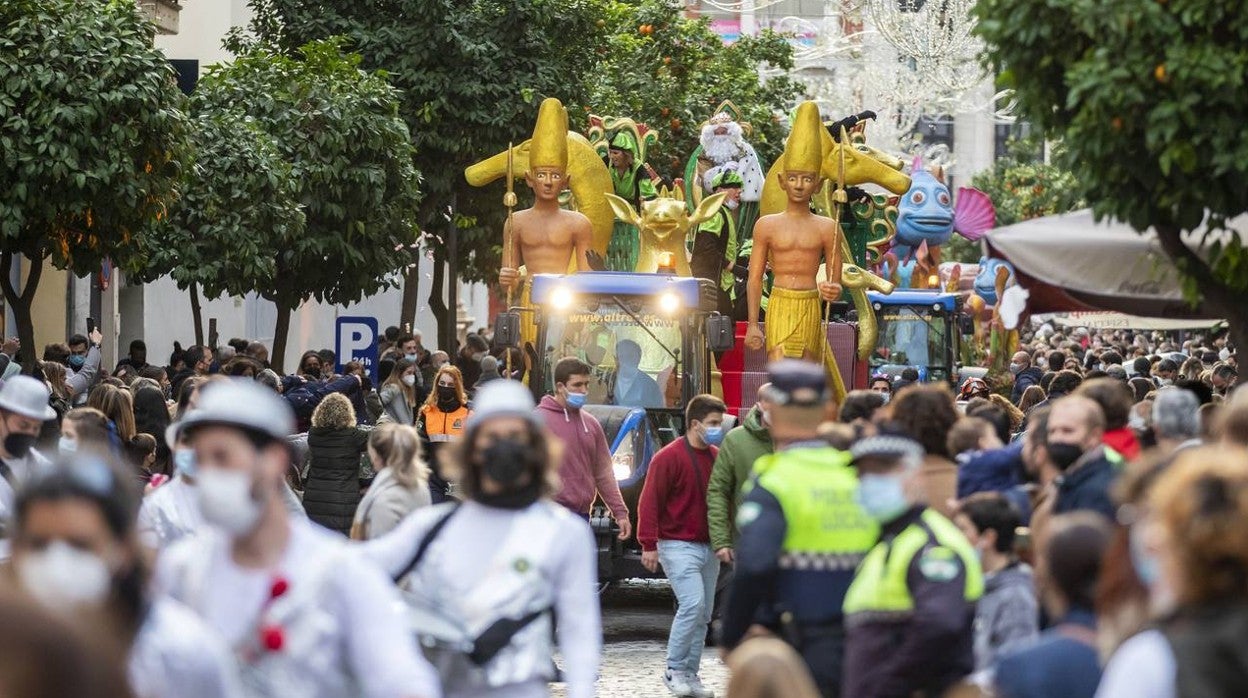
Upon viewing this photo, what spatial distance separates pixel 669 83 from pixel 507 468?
109 feet

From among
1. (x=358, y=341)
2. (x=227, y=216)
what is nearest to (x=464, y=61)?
(x=227, y=216)

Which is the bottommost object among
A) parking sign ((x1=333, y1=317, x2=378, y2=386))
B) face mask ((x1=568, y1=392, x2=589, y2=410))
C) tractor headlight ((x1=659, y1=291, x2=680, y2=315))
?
face mask ((x1=568, y1=392, x2=589, y2=410))

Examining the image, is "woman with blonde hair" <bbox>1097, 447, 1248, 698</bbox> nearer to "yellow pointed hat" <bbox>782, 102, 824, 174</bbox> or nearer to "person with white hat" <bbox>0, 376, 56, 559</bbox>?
"person with white hat" <bbox>0, 376, 56, 559</bbox>

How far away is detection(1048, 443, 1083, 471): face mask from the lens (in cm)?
792

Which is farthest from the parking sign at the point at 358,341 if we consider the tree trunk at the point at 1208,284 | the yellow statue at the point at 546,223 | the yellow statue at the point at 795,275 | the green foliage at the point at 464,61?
the tree trunk at the point at 1208,284

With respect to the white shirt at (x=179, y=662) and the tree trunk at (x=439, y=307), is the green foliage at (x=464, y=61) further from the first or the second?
the white shirt at (x=179, y=662)

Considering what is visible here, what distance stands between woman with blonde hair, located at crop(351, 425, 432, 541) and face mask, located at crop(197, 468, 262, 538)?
4301 mm

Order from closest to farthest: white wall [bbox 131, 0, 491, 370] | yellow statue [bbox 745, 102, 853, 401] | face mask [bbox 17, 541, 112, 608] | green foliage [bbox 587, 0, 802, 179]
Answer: face mask [bbox 17, 541, 112, 608], yellow statue [bbox 745, 102, 853, 401], white wall [bbox 131, 0, 491, 370], green foliage [bbox 587, 0, 802, 179]

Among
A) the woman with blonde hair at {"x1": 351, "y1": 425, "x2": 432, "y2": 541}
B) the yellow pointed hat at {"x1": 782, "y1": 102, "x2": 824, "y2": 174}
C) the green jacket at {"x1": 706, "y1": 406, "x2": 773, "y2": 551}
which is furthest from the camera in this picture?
the yellow pointed hat at {"x1": 782, "y1": 102, "x2": 824, "y2": 174}

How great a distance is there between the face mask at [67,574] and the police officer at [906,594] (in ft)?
9.65

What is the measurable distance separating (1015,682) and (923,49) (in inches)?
951

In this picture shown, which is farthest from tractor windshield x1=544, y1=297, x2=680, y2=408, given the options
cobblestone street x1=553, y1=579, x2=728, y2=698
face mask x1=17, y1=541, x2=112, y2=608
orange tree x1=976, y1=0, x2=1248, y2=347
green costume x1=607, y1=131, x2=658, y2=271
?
face mask x1=17, y1=541, x2=112, y2=608

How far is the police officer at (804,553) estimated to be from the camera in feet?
22.7

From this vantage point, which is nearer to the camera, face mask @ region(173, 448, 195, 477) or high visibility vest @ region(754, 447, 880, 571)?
high visibility vest @ region(754, 447, 880, 571)
